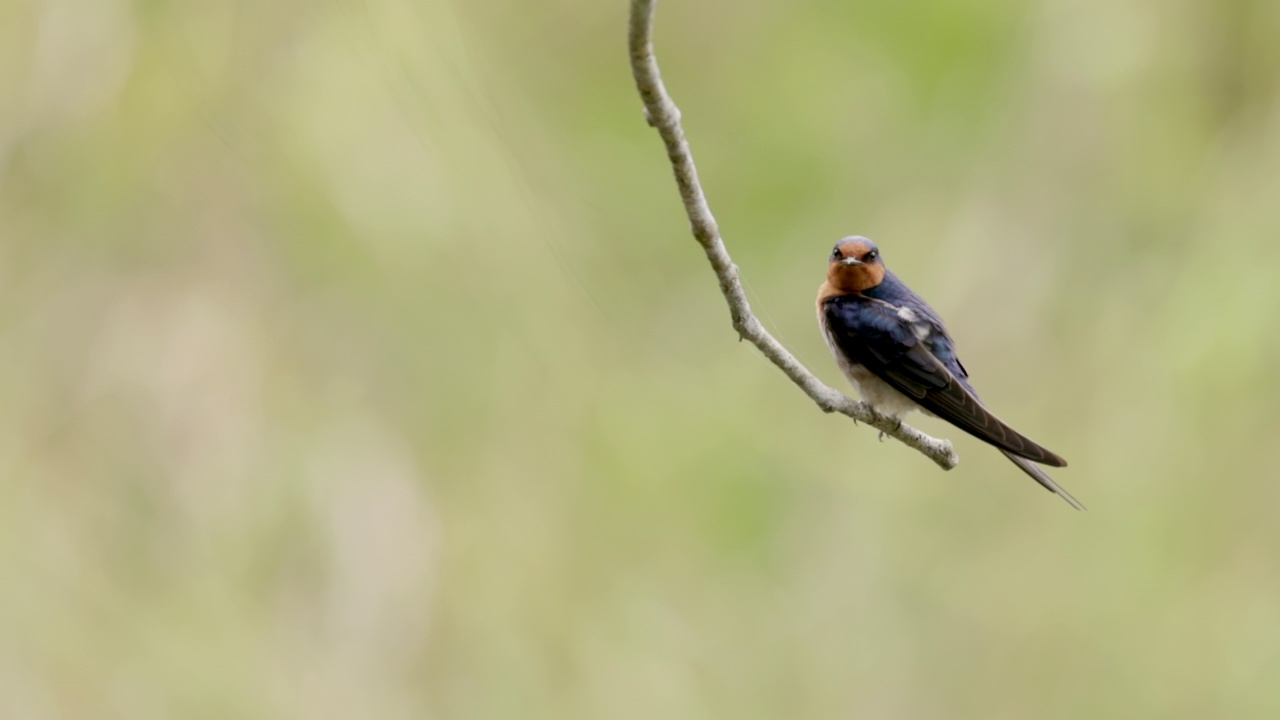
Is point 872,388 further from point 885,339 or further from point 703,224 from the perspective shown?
point 703,224

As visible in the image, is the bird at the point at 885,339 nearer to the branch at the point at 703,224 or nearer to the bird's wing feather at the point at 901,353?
the bird's wing feather at the point at 901,353

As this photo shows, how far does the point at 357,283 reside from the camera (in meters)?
3.92

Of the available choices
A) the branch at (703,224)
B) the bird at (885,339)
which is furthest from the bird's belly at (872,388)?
the branch at (703,224)

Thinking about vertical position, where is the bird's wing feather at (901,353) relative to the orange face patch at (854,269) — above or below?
below

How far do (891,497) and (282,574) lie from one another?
2343 mm

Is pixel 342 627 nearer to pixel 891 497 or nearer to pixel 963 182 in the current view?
pixel 891 497

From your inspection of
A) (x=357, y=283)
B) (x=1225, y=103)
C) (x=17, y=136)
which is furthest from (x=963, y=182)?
(x=17, y=136)

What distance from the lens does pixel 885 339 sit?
2.00 metres

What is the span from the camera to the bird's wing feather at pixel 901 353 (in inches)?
70.6

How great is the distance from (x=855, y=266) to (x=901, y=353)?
0.56ft

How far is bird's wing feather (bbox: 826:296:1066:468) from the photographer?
1.79 m

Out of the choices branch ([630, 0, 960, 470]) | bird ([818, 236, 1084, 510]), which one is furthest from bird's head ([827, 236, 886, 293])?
branch ([630, 0, 960, 470])

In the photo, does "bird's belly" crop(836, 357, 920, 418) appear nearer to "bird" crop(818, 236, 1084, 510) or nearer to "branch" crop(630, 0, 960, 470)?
"bird" crop(818, 236, 1084, 510)

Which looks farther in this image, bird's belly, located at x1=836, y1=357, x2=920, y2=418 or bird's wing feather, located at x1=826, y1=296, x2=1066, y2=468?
bird's belly, located at x1=836, y1=357, x2=920, y2=418
